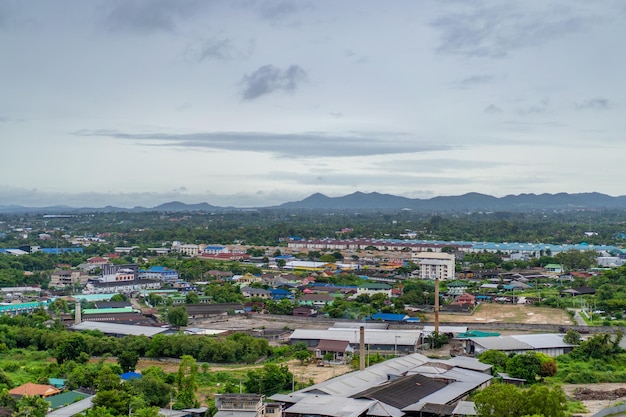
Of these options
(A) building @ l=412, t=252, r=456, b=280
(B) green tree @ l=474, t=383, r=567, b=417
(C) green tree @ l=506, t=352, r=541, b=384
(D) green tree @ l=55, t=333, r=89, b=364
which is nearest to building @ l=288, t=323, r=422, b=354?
(C) green tree @ l=506, t=352, r=541, b=384

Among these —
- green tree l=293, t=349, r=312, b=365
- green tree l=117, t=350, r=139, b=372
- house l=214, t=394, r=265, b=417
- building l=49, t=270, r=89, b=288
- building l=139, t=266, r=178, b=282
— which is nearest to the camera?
house l=214, t=394, r=265, b=417

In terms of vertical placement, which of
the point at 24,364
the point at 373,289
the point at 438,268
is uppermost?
the point at 438,268

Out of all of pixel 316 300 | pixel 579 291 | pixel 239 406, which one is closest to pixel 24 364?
pixel 239 406

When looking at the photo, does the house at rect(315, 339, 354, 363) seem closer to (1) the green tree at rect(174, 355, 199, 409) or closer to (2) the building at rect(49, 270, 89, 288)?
(1) the green tree at rect(174, 355, 199, 409)

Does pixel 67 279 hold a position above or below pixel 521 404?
below

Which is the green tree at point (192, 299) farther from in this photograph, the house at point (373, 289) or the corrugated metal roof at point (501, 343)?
the corrugated metal roof at point (501, 343)

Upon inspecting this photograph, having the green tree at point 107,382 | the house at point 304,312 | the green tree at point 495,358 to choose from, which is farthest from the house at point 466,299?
the green tree at point 107,382

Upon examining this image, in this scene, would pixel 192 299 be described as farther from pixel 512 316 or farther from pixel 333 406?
pixel 333 406

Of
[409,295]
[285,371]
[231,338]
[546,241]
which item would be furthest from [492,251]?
[285,371]
